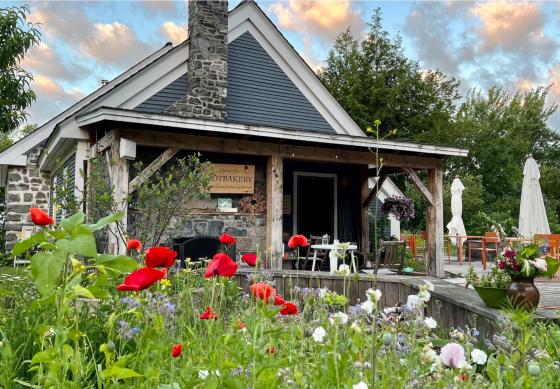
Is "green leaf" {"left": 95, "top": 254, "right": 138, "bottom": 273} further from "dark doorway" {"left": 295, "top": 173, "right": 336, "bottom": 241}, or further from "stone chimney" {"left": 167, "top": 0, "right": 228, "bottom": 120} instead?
"dark doorway" {"left": 295, "top": 173, "right": 336, "bottom": 241}

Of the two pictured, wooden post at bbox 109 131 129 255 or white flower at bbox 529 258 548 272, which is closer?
white flower at bbox 529 258 548 272

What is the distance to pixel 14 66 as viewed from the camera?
1204 centimetres

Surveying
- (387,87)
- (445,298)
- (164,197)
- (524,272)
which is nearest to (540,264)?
(524,272)

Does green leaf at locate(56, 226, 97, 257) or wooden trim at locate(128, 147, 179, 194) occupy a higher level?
wooden trim at locate(128, 147, 179, 194)

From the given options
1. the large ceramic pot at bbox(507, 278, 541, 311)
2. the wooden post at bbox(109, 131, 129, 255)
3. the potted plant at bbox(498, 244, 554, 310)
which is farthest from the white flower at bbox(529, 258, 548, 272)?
the wooden post at bbox(109, 131, 129, 255)

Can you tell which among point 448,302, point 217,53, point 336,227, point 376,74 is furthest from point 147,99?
point 376,74

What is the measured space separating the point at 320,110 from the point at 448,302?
7.97 metres

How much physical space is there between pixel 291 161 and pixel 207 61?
262 cm

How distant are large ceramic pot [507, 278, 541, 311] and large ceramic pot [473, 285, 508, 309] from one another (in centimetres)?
11

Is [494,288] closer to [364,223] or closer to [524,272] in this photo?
[524,272]

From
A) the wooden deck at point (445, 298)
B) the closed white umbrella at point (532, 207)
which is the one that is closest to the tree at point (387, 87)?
the closed white umbrella at point (532, 207)

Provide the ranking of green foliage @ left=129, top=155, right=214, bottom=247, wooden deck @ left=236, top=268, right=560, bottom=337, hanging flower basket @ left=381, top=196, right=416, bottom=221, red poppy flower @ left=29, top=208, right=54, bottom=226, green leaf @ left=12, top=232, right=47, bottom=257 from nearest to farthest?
1. green leaf @ left=12, top=232, right=47, bottom=257
2. red poppy flower @ left=29, top=208, right=54, bottom=226
3. wooden deck @ left=236, top=268, right=560, bottom=337
4. green foliage @ left=129, top=155, right=214, bottom=247
5. hanging flower basket @ left=381, top=196, right=416, bottom=221

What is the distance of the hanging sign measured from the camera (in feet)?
29.5

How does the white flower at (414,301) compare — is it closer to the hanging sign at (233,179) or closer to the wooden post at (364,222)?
the hanging sign at (233,179)
